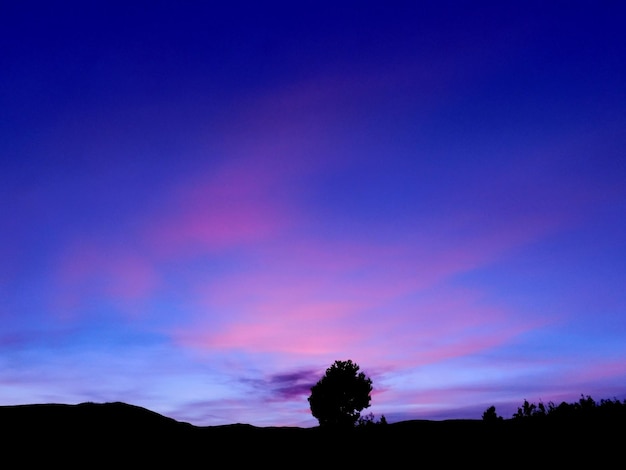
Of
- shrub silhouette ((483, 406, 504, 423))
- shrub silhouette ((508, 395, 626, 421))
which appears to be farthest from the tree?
shrub silhouette ((508, 395, 626, 421))

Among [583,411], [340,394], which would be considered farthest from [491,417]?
[340,394]

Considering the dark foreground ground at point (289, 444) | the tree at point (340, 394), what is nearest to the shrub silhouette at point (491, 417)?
the dark foreground ground at point (289, 444)

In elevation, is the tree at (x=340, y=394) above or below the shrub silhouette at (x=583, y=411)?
above

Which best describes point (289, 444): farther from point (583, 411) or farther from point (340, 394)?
point (340, 394)

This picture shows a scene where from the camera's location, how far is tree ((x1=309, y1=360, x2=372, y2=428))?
7206 cm

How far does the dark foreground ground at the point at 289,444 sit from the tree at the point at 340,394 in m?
55.7

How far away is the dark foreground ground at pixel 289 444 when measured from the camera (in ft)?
46.8

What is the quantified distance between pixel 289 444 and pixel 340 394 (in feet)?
191

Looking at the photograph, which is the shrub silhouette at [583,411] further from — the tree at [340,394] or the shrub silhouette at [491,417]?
the tree at [340,394]

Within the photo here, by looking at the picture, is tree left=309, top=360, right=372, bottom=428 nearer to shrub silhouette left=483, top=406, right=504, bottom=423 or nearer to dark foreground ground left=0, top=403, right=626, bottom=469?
shrub silhouette left=483, top=406, right=504, bottom=423

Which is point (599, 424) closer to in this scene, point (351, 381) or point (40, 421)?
point (40, 421)

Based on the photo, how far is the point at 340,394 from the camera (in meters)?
72.6

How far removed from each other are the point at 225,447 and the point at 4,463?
646 centimetres

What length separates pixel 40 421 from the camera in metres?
17.3
